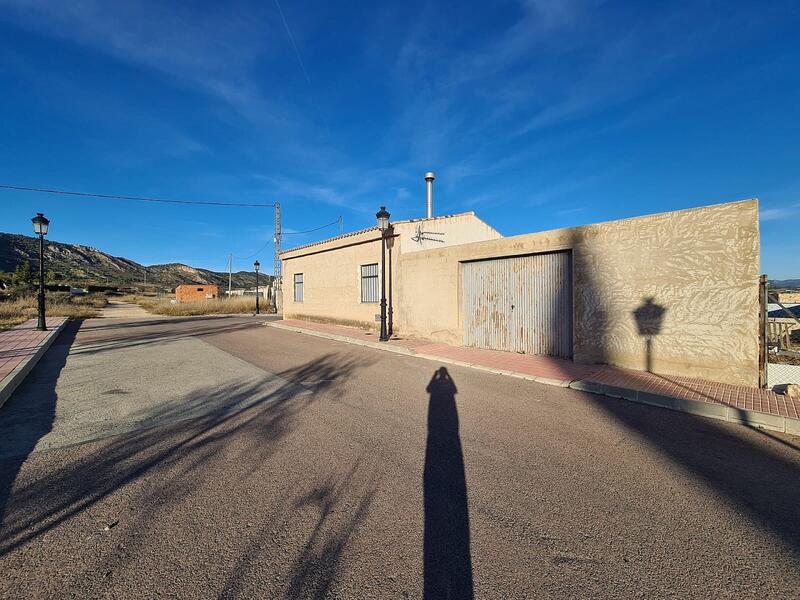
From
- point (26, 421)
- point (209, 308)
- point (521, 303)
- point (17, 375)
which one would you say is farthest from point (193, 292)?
point (521, 303)

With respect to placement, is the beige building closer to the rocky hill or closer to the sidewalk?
the sidewalk

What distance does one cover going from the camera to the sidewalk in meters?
4.26

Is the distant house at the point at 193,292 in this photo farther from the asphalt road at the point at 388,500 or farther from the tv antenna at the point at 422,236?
the asphalt road at the point at 388,500

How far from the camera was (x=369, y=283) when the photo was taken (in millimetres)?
13148

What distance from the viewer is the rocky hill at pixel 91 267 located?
68.8 metres

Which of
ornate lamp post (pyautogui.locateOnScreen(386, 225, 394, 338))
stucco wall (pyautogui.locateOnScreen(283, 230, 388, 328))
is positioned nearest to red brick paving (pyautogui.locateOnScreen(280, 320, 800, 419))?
ornate lamp post (pyautogui.locateOnScreen(386, 225, 394, 338))

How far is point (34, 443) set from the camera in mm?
3529

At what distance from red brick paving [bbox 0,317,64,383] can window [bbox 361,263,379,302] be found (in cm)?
890

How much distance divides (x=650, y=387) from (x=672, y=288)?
1.88m

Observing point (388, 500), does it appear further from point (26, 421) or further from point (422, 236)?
point (422, 236)

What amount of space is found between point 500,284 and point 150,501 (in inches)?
308

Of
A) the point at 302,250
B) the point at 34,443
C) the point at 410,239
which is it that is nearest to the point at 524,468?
the point at 34,443

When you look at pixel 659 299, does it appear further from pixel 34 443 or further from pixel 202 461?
pixel 34 443

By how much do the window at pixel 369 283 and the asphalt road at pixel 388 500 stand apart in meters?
8.03
